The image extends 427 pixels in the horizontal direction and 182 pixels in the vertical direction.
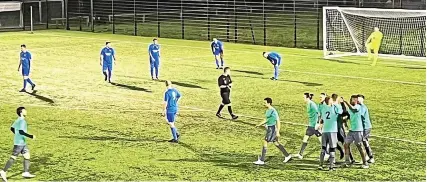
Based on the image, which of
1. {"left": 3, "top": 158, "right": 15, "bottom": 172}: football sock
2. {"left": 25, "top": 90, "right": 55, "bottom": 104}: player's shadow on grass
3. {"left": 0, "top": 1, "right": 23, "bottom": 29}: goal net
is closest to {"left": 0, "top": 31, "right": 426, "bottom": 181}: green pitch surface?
{"left": 25, "top": 90, "right": 55, "bottom": 104}: player's shadow on grass

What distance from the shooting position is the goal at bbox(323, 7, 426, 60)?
1623 inches

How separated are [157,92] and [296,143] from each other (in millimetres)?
9678

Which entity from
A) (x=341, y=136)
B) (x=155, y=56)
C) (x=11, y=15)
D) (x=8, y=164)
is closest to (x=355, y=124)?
(x=341, y=136)

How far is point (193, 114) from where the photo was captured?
25.7m

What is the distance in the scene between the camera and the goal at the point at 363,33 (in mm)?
41219

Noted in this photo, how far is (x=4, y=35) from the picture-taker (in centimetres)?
5372

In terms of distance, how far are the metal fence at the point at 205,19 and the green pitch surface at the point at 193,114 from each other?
807cm

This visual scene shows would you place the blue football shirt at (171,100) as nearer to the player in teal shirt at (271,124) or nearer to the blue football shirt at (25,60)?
the player in teal shirt at (271,124)

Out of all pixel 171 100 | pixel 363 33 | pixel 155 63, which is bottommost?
pixel 171 100

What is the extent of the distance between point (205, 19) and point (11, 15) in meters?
14.5

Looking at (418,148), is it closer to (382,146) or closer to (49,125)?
(382,146)

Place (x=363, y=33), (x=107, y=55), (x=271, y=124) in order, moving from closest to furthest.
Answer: (x=271, y=124) → (x=107, y=55) → (x=363, y=33)

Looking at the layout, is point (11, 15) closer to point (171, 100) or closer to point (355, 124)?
point (171, 100)

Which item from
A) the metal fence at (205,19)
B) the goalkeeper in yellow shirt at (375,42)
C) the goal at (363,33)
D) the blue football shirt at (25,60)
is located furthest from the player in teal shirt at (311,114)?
the metal fence at (205,19)
